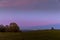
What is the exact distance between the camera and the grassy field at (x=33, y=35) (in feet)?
4.37

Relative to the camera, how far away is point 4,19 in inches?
59.5

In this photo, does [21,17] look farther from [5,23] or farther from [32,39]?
[32,39]

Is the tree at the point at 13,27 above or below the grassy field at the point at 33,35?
above

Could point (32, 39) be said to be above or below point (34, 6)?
below

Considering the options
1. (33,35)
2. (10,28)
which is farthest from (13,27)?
(33,35)

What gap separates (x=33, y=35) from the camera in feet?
4.42

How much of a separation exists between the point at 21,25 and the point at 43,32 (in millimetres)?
250

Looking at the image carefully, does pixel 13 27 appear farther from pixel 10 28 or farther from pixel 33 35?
pixel 33 35

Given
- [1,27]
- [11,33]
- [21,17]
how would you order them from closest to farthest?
[11,33], [1,27], [21,17]

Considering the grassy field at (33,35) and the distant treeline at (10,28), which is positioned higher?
the distant treeline at (10,28)

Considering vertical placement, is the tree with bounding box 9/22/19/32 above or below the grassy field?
above

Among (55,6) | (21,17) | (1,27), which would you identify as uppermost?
(55,6)

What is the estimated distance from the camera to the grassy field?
1.33m

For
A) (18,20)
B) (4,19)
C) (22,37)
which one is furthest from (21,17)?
(22,37)
